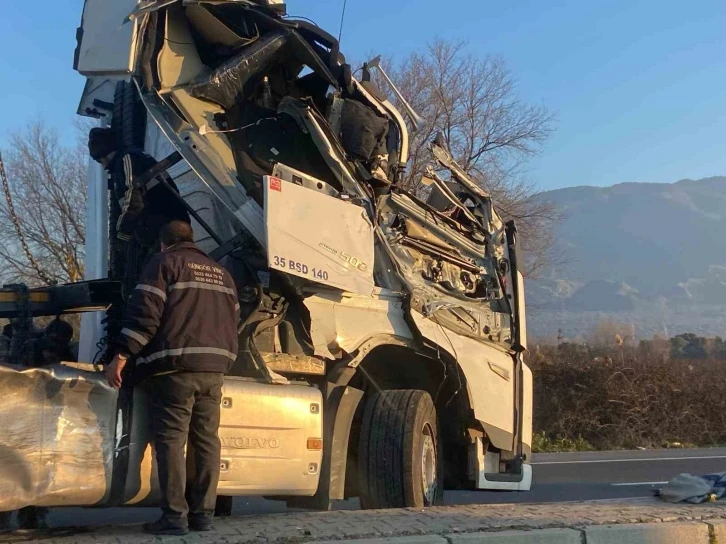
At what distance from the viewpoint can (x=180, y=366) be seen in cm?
392

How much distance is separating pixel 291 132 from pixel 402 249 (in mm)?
1127

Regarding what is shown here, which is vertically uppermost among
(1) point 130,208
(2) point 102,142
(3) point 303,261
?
(2) point 102,142

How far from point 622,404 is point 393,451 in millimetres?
12010

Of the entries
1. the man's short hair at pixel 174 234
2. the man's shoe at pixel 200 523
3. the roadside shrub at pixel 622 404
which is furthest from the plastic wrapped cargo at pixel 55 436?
the roadside shrub at pixel 622 404

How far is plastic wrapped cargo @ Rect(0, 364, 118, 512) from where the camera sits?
3.59 meters

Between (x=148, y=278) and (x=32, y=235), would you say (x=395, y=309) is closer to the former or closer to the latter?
(x=148, y=278)

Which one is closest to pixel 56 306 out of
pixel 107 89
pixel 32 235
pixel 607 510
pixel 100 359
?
pixel 100 359

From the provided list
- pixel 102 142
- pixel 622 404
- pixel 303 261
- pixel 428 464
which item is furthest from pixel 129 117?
pixel 622 404

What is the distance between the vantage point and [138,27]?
472 cm

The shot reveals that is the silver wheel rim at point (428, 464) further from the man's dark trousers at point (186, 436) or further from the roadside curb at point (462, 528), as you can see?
Result: the man's dark trousers at point (186, 436)

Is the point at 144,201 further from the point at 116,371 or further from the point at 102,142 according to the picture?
the point at 116,371

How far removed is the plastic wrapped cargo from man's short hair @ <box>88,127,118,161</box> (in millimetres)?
2214

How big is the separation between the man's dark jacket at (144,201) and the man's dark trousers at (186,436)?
138 centimetres

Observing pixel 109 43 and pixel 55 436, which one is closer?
pixel 55 436
